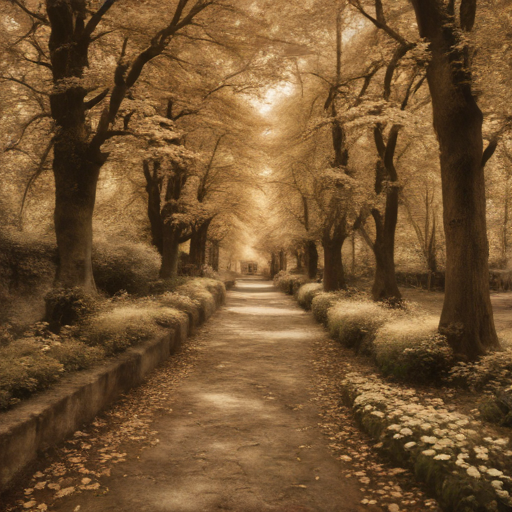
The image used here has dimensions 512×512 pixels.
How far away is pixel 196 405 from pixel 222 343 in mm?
5419

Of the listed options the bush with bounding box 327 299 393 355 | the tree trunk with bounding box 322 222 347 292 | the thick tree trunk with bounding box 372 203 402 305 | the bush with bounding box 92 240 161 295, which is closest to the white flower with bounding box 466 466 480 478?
the bush with bounding box 327 299 393 355

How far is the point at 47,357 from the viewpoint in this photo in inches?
234

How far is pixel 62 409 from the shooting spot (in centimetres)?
511

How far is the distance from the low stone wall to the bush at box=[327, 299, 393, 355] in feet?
14.9

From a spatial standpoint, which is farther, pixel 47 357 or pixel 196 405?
pixel 196 405

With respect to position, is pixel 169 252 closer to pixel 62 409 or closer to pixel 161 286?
pixel 161 286

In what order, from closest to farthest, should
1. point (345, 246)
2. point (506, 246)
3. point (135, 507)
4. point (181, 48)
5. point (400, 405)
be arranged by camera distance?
point (135, 507) < point (400, 405) < point (181, 48) < point (506, 246) < point (345, 246)

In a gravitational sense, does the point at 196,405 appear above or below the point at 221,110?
below

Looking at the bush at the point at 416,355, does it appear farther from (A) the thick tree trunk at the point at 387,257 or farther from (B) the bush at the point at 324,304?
(B) the bush at the point at 324,304

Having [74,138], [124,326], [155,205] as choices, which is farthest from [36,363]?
[155,205]

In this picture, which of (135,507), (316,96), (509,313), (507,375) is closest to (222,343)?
(507,375)

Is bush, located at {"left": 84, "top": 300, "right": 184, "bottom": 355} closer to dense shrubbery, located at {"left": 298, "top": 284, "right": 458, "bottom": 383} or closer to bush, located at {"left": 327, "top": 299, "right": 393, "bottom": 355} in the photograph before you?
bush, located at {"left": 327, "top": 299, "right": 393, "bottom": 355}

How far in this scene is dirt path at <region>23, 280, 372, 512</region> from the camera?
408 centimetres

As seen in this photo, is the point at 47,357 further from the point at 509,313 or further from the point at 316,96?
the point at 509,313
